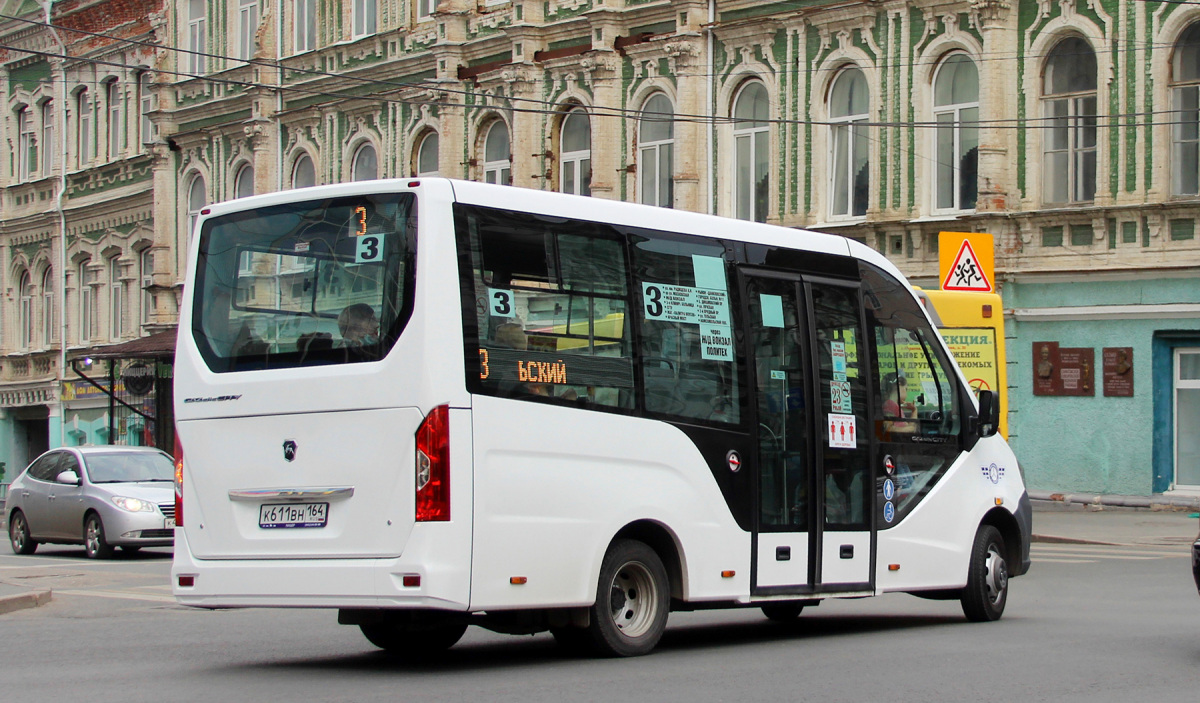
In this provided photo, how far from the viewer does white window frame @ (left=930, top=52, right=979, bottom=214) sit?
2825 centimetres

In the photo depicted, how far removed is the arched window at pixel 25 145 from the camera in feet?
168

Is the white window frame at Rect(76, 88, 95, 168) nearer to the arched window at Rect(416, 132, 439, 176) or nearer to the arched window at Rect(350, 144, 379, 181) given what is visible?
the arched window at Rect(350, 144, 379, 181)

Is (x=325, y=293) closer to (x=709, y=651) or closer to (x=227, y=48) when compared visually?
(x=709, y=651)

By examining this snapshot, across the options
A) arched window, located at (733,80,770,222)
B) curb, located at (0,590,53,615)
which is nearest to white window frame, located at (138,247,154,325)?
arched window, located at (733,80,770,222)

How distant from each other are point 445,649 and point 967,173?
18693 mm

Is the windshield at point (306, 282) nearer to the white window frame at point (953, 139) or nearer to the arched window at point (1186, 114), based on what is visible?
the arched window at point (1186, 114)

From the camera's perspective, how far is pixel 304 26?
4112 centimetres

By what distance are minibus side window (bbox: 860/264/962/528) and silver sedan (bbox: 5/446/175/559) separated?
41.0 ft

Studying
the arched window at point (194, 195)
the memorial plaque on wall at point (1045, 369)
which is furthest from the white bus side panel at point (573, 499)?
the arched window at point (194, 195)

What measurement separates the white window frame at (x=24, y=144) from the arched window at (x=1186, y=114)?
1381 inches

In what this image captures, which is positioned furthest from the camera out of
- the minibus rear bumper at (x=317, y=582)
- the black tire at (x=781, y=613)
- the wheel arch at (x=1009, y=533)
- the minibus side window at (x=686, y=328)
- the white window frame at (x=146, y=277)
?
the white window frame at (x=146, y=277)

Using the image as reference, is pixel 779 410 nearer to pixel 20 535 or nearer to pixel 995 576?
pixel 995 576

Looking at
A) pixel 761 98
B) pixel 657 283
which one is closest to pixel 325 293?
pixel 657 283

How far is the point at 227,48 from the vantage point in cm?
4316
